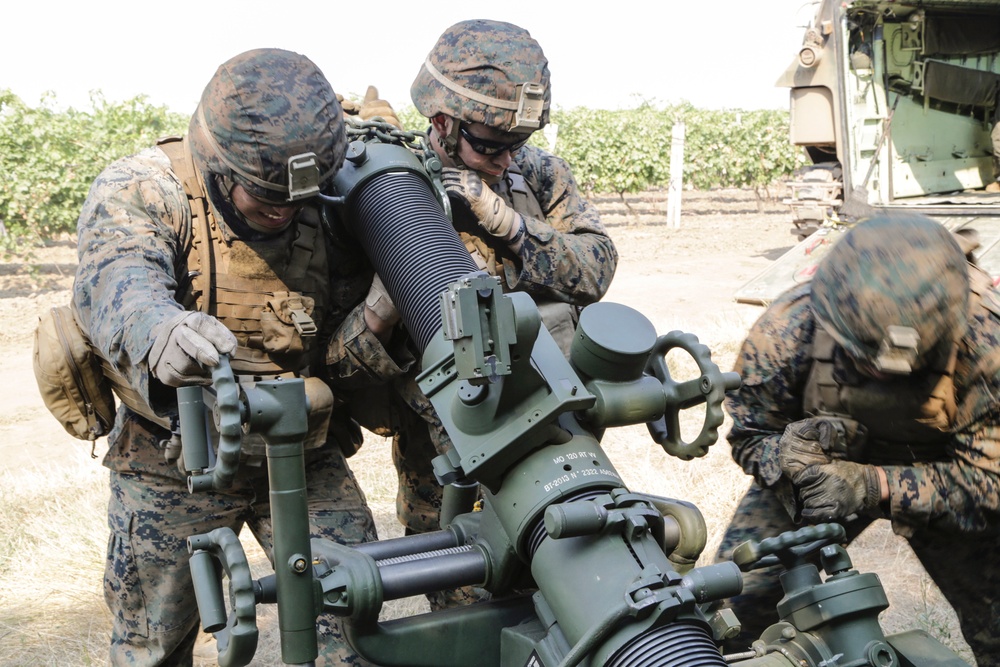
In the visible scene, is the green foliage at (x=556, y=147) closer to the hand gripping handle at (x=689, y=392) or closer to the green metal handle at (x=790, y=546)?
the hand gripping handle at (x=689, y=392)

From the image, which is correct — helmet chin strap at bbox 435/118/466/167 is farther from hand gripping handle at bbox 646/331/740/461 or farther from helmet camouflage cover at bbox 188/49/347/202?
hand gripping handle at bbox 646/331/740/461

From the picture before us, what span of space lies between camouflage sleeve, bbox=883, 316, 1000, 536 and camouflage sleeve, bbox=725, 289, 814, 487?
39 centimetres

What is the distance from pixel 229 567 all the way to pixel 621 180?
22373mm

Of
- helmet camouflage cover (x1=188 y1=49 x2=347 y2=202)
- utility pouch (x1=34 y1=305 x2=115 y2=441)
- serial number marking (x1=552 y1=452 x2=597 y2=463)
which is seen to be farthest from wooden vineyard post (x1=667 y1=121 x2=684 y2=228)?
serial number marking (x1=552 y1=452 x2=597 y2=463)

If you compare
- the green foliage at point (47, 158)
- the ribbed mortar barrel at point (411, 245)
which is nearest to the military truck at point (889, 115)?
the ribbed mortar barrel at point (411, 245)

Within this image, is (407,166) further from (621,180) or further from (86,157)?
(621,180)

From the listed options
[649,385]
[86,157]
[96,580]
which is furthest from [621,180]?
[649,385]

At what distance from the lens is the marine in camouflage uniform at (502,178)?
133 inches

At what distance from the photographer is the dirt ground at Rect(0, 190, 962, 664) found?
18.0 ft

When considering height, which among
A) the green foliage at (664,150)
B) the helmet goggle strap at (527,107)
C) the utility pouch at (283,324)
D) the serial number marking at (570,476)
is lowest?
the green foliage at (664,150)

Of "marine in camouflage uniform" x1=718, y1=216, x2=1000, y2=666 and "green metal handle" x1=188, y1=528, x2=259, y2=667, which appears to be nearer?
"green metal handle" x1=188, y1=528, x2=259, y2=667

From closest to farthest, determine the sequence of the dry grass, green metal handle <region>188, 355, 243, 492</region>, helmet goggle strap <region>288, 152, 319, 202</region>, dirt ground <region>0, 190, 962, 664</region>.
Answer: green metal handle <region>188, 355, 243, 492</region>
helmet goggle strap <region>288, 152, 319, 202</region>
the dry grass
dirt ground <region>0, 190, 962, 664</region>

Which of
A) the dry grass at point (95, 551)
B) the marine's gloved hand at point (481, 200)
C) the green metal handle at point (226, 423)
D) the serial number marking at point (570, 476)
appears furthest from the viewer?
the dry grass at point (95, 551)

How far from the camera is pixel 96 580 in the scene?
16.5ft
